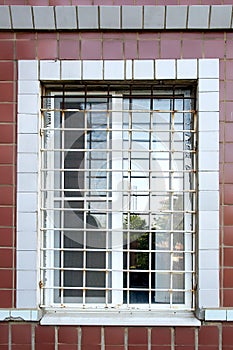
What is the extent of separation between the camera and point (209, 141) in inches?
130

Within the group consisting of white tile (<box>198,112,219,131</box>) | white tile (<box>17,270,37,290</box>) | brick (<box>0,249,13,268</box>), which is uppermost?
white tile (<box>198,112,219,131</box>)

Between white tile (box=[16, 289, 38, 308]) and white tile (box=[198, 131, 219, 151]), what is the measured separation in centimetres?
158

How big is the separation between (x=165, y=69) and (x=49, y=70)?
2.72ft

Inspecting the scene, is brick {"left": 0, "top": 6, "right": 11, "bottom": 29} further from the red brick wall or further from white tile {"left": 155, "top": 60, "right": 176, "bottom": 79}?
the red brick wall

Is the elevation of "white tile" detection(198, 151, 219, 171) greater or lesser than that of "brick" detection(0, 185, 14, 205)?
greater

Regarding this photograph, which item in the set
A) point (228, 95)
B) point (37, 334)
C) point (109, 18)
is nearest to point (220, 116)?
point (228, 95)

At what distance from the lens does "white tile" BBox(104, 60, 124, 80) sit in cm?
332

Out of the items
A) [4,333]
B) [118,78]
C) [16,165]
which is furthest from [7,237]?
[118,78]

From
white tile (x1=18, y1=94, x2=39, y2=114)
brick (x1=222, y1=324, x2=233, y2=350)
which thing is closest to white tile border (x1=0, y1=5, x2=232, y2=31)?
white tile (x1=18, y1=94, x2=39, y2=114)

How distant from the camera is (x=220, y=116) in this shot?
331 centimetres

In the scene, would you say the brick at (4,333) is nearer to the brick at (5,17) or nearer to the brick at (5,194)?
the brick at (5,194)

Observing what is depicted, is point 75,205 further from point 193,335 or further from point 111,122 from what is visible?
point 193,335

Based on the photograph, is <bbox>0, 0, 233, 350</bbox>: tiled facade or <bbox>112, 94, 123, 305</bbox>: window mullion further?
<bbox>112, 94, 123, 305</bbox>: window mullion

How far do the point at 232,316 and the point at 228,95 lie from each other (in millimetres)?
1560
